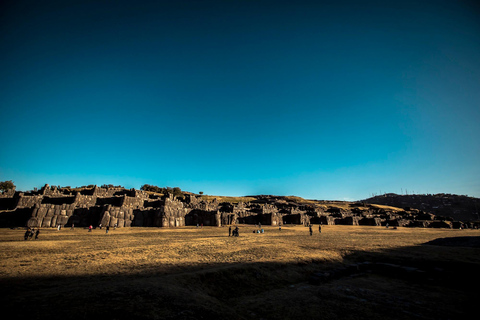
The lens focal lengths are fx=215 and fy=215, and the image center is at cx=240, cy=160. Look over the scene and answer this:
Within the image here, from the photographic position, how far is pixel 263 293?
10.2m

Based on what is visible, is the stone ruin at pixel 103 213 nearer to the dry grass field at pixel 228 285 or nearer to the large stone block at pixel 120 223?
the large stone block at pixel 120 223

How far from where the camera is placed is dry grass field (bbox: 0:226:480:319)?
653 centimetres

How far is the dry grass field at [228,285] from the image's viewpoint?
6.53 meters

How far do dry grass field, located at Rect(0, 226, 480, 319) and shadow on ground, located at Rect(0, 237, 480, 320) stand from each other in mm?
38

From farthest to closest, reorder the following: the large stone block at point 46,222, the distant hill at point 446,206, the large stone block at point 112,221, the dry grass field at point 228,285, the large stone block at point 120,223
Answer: the distant hill at point 446,206, the large stone block at point 120,223, the large stone block at point 112,221, the large stone block at point 46,222, the dry grass field at point 228,285

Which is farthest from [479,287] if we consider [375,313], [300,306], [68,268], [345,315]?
[68,268]

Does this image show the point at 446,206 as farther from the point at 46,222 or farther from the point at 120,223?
the point at 46,222

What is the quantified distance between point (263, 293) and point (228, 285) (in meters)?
1.73

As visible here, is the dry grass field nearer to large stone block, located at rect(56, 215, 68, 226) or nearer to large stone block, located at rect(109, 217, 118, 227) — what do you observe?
large stone block, located at rect(109, 217, 118, 227)

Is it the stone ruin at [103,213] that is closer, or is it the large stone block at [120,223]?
the stone ruin at [103,213]

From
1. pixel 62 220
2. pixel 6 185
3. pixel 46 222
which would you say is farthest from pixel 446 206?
pixel 6 185

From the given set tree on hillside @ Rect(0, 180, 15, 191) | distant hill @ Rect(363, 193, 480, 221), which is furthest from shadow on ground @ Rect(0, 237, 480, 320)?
distant hill @ Rect(363, 193, 480, 221)

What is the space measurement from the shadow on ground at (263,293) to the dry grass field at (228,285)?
4 cm

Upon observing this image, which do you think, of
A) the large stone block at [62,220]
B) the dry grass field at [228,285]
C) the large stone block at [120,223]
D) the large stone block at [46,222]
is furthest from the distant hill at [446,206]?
the large stone block at [46,222]
